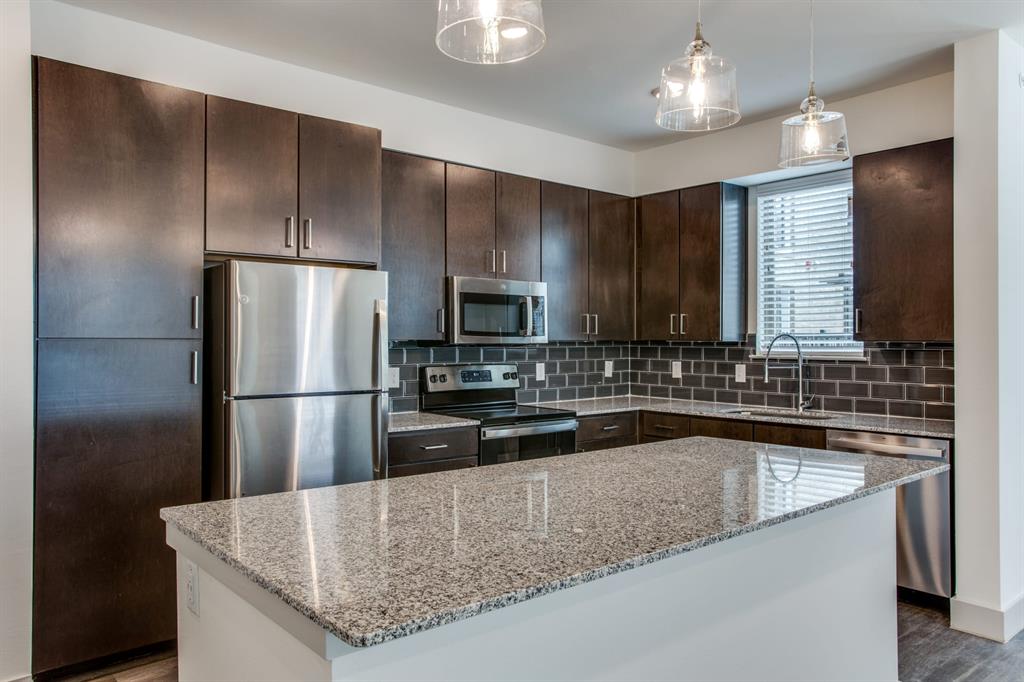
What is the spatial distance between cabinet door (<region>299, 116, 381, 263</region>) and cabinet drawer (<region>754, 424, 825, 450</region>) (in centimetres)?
216

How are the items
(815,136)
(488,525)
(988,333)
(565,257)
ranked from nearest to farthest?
(488,525), (815,136), (988,333), (565,257)

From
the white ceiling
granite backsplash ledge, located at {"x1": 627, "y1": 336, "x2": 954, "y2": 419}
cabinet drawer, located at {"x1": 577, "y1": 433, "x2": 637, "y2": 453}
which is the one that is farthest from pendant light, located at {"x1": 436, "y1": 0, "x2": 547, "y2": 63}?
granite backsplash ledge, located at {"x1": 627, "y1": 336, "x2": 954, "y2": 419}

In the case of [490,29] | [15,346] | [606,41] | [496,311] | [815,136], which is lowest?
[15,346]

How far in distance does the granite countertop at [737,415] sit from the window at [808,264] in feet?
1.51

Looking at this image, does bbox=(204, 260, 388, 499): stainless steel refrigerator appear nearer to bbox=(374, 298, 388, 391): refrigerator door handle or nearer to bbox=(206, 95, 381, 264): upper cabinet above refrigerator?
bbox=(374, 298, 388, 391): refrigerator door handle

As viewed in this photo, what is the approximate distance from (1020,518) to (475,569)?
3.10 metres

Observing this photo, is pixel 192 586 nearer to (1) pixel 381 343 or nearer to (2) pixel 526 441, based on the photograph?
(1) pixel 381 343

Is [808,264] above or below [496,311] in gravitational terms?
above

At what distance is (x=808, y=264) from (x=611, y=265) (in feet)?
3.90

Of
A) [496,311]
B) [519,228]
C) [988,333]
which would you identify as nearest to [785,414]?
[988,333]

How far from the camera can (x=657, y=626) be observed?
4.92 feet

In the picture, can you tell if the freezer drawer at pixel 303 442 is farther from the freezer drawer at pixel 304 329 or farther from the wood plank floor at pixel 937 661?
the wood plank floor at pixel 937 661

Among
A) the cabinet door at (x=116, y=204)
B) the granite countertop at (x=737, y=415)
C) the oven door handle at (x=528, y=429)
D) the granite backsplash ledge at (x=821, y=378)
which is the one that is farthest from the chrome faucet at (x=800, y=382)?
the cabinet door at (x=116, y=204)

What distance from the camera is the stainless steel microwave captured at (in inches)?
148
